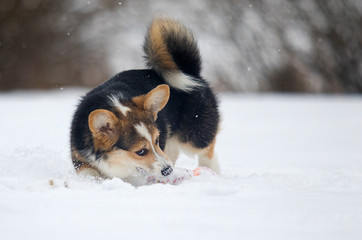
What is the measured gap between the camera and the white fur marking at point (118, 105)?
4.09m

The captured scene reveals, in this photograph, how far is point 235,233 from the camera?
251 centimetres

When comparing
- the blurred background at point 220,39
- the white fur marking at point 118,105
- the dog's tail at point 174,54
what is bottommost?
the blurred background at point 220,39

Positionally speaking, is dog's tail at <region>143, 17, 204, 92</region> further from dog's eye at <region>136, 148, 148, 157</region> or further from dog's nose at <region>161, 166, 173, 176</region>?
dog's nose at <region>161, 166, 173, 176</region>

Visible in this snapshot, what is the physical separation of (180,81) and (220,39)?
12497 mm

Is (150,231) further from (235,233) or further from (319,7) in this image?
(319,7)

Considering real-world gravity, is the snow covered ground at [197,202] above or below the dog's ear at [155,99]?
below

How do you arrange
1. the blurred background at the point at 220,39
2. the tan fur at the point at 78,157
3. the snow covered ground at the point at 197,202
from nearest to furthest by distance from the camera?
the snow covered ground at the point at 197,202
the tan fur at the point at 78,157
the blurred background at the point at 220,39

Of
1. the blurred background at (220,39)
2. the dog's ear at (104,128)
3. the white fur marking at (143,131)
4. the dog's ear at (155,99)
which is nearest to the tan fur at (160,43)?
the dog's ear at (155,99)

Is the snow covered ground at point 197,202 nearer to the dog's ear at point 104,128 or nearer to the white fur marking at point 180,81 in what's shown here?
the dog's ear at point 104,128

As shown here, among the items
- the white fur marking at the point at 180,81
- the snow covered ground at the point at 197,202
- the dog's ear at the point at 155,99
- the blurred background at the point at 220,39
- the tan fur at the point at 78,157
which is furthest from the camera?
the blurred background at the point at 220,39

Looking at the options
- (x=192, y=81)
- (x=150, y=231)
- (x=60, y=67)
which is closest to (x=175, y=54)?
(x=192, y=81)

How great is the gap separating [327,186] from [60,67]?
65.9 feet

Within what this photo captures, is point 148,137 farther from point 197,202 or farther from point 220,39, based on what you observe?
point 220,39

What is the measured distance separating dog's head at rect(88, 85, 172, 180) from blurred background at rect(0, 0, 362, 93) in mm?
8579
